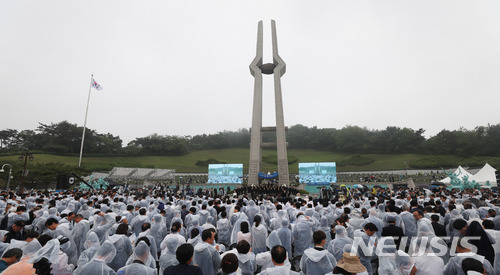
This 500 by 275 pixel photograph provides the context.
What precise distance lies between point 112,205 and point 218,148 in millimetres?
65372

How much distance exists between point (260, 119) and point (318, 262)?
31522 millimetres

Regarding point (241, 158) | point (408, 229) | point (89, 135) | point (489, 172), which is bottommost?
point (408, 229)

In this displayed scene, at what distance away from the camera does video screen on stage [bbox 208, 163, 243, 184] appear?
113ft

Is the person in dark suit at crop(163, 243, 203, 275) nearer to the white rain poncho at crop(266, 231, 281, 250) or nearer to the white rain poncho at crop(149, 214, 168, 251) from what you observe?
the white rain poncho at crop(266, 231, 281, 250)

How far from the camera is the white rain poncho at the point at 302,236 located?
263 inches

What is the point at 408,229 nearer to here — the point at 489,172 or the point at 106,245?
the point at 106,245

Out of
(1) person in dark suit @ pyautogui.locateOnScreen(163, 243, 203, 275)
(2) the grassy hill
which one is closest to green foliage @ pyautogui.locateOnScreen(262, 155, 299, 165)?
(2) the grassy hill

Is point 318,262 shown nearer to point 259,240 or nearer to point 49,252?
point 259,240

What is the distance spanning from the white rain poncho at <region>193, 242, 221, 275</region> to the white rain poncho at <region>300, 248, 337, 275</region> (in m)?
1.49

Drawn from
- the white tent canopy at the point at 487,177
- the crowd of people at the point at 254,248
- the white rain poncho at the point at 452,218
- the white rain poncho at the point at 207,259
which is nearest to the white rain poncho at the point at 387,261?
the crowd of people at the point at 254,248

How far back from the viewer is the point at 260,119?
116ft

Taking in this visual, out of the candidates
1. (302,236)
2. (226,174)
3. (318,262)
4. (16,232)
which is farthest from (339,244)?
(226,174)

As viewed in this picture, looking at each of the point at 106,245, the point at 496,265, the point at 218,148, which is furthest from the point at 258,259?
the point at 218,148

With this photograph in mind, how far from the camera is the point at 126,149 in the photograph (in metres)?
64.4
